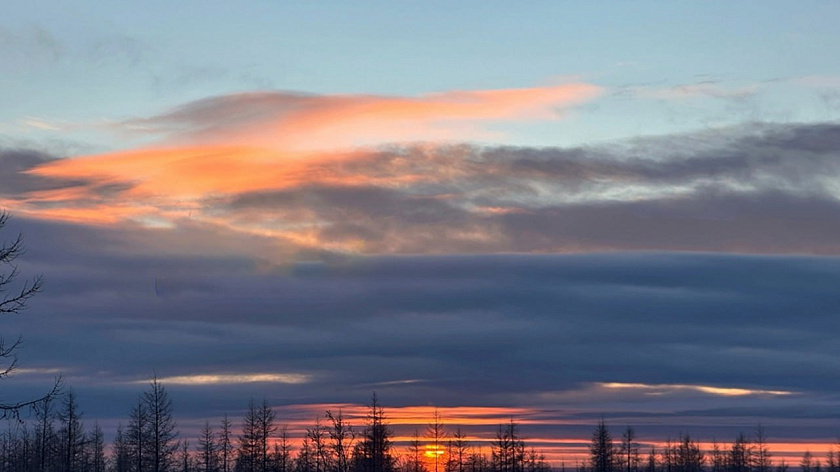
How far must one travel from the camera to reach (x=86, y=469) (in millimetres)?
139625

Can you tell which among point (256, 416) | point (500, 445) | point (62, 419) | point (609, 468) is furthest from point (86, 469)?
point (609, 468)

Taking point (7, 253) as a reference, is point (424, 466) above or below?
below

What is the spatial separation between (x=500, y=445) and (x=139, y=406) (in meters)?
56.7

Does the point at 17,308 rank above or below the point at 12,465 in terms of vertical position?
above

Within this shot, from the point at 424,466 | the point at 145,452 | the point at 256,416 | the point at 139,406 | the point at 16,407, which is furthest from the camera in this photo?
the point at 424,466

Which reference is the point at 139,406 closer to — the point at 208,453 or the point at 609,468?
the point at 208,453

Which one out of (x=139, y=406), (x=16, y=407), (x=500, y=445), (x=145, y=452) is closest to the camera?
(x=16, y=407)

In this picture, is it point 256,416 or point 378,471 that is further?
point 256,416

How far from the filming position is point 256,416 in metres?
138

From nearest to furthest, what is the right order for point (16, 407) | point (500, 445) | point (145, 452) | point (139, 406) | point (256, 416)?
1. point (16, 407)
2. point (145, 452)
3. point (139, 406)
4. point (256, 416)
5. point (500, 445)

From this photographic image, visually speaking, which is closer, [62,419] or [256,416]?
[62,419]

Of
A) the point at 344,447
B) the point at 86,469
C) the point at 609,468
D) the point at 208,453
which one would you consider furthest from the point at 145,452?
the point at 609,468

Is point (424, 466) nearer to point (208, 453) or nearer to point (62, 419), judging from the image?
point (208, 453)

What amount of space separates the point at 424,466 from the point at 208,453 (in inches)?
1754
